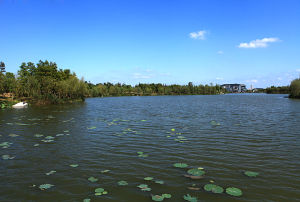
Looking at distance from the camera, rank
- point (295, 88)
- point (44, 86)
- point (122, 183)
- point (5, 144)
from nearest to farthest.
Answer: point (122, 183) < point (5, 144) < point (44, 86) < point (295, 88)

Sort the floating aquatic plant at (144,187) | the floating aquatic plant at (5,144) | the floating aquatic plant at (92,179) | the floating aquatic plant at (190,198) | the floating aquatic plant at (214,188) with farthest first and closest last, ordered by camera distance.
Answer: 1. the floating aquatic plant at (5,144)
2. the floating aquatic plant at (92,179)
3. the floating aquatic plant at (144,187)
4. the floating aquatic plant at (214,188)
5. the floating aquatic plant at (190,198)

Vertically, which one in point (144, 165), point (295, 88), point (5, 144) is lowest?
point (144, 165)

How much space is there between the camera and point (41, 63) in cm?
6812

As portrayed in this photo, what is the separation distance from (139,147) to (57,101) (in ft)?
183

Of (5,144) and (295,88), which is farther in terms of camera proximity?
(295,88)

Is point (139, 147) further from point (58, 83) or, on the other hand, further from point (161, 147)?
point (58, 83)

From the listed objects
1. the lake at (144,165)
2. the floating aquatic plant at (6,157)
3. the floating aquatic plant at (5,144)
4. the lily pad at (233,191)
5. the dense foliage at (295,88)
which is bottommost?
the lake at (144,165)

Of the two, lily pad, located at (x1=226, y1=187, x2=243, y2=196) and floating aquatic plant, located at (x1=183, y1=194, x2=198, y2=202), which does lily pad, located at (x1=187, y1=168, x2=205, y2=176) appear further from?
floating aquatic plant, located at (x1=183, y1=194, x2=198, y2=202)

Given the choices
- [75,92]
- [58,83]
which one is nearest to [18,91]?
[58,83]

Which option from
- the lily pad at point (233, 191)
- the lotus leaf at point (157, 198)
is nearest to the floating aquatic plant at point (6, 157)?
the lotus leaf at point (157, 198)

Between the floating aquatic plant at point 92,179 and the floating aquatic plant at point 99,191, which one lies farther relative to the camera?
the floating aquatic plant at point 92,179

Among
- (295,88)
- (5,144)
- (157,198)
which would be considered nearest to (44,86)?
(5,144)

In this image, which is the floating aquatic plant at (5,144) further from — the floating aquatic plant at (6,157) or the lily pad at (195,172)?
the lily pad at (195,172)

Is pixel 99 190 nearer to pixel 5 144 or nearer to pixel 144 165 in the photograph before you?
pixel 144 165
